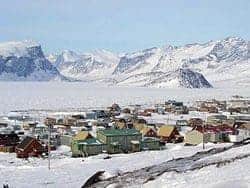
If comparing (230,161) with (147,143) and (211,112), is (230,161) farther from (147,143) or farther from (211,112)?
(211,112)

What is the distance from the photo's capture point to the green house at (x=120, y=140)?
4184cm

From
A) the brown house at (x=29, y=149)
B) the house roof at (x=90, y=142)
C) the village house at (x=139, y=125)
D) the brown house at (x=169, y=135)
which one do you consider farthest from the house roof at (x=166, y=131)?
the brown house at (x=29, y=149)

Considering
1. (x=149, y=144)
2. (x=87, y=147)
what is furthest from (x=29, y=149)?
(x=149, y=144)

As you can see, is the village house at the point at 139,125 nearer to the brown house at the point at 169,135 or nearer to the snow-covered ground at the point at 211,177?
the brown house at the point at 169,135

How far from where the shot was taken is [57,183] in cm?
2370

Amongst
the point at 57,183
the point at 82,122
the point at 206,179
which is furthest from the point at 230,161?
the point at 82,122

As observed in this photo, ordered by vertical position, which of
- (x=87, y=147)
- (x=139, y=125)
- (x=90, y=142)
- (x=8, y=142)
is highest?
(x=139, y=125)

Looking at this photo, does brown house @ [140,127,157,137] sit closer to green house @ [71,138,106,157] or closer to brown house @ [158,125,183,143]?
brown house @ [158,125,183,143]

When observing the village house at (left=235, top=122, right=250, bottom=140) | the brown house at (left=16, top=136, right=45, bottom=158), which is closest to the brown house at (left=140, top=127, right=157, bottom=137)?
the village house at (left=235, top=122, right=250, bottom=140)

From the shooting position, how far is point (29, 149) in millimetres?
40688

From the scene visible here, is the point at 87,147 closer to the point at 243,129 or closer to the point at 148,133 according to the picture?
the point at 148,133

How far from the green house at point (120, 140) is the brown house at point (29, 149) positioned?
5.14 metres

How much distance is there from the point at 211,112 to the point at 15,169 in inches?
2414

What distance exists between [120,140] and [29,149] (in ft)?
24.4
